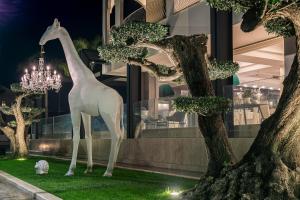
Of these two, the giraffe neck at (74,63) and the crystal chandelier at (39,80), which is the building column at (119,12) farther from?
the giraffe neck at (74,63)

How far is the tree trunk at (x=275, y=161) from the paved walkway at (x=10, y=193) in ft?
14.6

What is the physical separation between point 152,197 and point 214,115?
210cm

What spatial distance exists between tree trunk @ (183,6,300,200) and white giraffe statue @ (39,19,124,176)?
6215 millimetres

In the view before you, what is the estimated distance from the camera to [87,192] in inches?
372

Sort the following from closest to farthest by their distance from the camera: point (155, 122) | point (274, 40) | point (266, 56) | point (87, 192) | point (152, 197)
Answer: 1. point (152, 197)
2. point (87, 192)
3. point (155, 122)
4. point (274, 40)
5. point (266, 56)

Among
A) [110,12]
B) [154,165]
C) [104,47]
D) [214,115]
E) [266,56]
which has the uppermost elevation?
[110,12]

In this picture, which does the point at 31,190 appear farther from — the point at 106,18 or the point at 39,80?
the point at 106,18

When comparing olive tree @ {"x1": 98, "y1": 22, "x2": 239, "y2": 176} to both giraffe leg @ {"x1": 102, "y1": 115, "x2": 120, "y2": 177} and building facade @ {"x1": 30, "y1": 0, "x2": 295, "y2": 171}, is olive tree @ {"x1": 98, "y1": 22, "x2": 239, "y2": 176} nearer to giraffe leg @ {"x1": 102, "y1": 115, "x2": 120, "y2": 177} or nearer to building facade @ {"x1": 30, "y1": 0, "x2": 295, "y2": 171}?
building facade @ {"x1": 30, "y1": 0, "x2": 295, "y2": 171}

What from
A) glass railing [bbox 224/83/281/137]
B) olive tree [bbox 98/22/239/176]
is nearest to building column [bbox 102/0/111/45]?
glass railing [bbox 224/83/281/137]

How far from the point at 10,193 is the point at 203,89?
17.4 ft

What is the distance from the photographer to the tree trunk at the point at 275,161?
639 centimetres

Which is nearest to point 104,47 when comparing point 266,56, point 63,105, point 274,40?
point 274,40

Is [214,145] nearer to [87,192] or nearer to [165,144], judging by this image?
[87,192]

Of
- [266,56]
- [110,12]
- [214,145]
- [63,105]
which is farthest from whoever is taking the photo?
[63,105]
